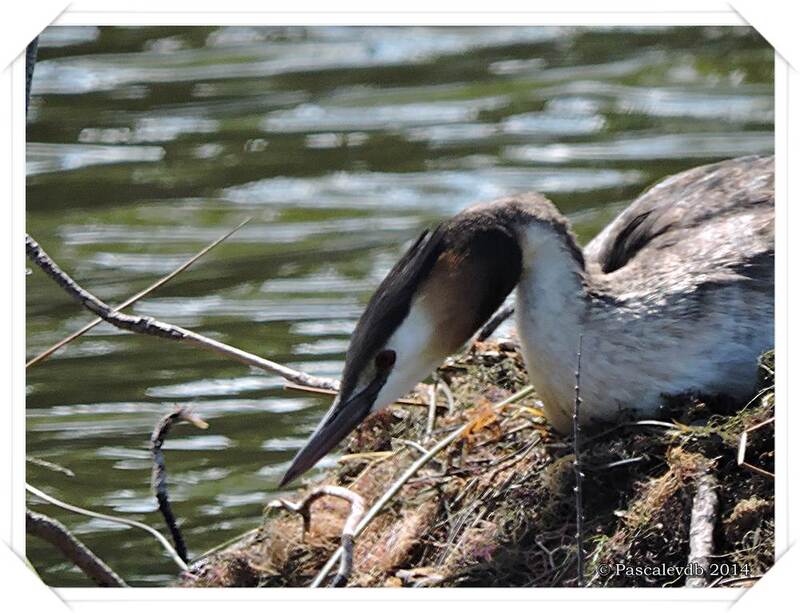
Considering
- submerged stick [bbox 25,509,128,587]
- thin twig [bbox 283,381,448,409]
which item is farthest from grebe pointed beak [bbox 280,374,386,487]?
submerged stick [bbox 25,509,128,587]

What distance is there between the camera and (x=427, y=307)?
5348 millimetres

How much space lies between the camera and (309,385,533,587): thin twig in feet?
17.5

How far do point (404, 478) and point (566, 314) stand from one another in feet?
2.46

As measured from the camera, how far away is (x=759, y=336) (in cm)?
529

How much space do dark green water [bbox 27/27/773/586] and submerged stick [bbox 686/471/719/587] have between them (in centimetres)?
196

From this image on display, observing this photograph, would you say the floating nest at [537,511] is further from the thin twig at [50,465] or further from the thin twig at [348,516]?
the thin twig at [50,465]

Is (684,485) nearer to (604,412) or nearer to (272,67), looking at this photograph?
(604,412)

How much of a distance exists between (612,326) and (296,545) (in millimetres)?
1302

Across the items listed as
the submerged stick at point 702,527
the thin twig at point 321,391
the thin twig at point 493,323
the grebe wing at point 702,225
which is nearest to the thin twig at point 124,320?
the thin twig at point 321,391

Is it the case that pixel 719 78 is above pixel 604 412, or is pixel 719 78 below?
above

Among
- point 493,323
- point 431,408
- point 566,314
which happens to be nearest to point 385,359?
point 566,314

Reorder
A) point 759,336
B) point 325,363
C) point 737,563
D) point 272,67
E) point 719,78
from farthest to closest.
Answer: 1. point 272,67
2. point 719,78
3. point 325,363
4. point 759,336
5. point 737,563
